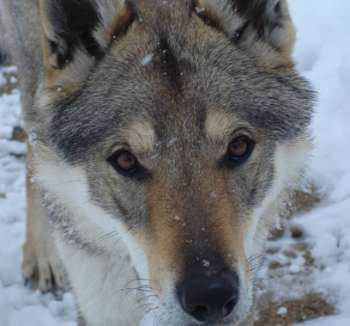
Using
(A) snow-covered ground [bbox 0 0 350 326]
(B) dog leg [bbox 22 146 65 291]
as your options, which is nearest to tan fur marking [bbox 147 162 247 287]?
(A) snow-covered ground [bbox 0 0 350 326]

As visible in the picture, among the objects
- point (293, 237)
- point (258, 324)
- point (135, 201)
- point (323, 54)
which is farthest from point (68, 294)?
point (323, 54)

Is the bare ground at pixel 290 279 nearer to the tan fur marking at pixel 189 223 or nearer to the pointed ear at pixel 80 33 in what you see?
the tan fur marking at pixel 189 223

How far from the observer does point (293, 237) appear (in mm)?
4688

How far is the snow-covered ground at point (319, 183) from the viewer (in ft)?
14.3

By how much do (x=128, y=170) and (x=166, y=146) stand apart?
0.77ft

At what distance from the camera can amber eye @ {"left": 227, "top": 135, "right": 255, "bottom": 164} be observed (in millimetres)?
2855

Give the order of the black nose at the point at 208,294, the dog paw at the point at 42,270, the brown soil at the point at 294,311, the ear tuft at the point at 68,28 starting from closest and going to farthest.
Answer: the black nose at the point at 208,294 < the ear tuft at the point at 68,28 < the brown soil at the point at 294,311 < the dog paw at the point at 42,270

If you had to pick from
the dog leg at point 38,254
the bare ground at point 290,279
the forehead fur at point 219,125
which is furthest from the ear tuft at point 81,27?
the dog leg at point 38,254

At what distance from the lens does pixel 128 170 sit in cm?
288

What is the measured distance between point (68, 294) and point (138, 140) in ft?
7.46

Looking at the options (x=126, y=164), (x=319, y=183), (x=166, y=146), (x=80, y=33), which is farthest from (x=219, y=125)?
(x=319, y=183)

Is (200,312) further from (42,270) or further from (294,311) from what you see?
(42,270)

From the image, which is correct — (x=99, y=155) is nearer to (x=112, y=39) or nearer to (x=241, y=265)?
(x=112, y=39)

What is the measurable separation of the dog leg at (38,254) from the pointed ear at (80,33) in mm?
1682
